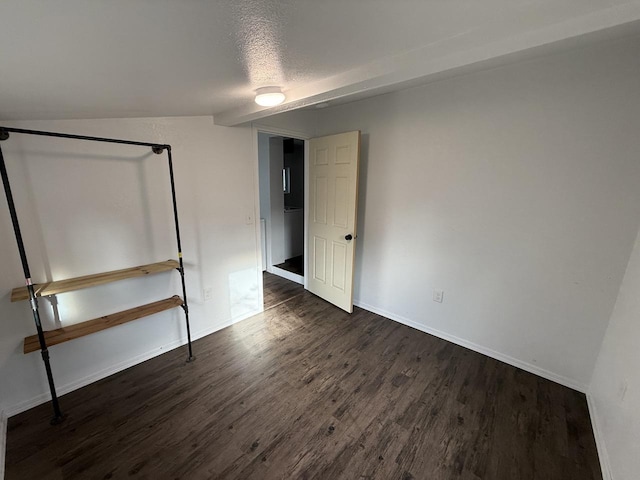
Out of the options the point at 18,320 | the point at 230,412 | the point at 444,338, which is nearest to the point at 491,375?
the point at 444,338

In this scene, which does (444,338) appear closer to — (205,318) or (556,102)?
(556,102)

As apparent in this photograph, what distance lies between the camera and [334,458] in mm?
1501

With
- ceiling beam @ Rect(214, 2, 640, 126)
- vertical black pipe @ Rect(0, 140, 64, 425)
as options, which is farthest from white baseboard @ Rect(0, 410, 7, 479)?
ceiling beam @ Rect(214, 2, 640, 126)

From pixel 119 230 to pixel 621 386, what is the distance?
3303mm

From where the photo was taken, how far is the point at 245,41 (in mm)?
907

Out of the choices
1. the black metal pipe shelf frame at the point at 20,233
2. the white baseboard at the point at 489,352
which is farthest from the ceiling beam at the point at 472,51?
the white baseboard at the point at 489,352

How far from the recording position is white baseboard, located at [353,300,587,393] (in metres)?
2.03

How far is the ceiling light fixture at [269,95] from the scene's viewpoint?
5.08ft

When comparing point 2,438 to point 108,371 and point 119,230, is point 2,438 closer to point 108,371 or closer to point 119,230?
point 108,371

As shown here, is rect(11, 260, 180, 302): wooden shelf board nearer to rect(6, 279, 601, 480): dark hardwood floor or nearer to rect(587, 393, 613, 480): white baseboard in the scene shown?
rect(6, 279, 601, 480): dark hardwood floor

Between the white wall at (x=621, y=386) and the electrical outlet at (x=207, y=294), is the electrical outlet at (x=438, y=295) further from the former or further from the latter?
the electrical outlet at (x=207, y=294)

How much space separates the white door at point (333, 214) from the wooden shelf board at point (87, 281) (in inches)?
65.0

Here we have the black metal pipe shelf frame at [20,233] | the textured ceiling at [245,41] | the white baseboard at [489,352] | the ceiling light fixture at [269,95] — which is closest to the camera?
the textured ceiling at [245,41]

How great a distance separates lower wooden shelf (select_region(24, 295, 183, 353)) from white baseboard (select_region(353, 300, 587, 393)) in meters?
2.12
